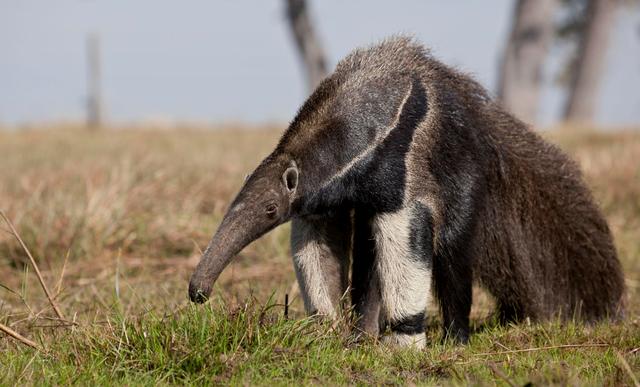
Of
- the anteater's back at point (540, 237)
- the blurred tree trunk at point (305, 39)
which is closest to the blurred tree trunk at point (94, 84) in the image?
the blurred tree trunk at point (305, 39)

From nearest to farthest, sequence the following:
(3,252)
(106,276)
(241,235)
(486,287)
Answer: (241,235), (486,287), (106,276), (3,252)

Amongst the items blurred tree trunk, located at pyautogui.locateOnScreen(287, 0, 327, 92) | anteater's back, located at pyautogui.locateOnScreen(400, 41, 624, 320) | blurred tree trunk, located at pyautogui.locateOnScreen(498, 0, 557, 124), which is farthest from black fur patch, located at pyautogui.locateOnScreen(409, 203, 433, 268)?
blurred tree trunk, located at pyautogui.locateOnScreen(287, 0, 327, 92)

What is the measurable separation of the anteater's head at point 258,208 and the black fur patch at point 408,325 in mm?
745

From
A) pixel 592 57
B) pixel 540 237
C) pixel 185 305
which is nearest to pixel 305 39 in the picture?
pixel 592 57

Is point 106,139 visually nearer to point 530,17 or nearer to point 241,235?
point 530,17

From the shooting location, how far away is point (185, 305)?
16.2ft

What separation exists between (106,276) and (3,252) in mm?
1039

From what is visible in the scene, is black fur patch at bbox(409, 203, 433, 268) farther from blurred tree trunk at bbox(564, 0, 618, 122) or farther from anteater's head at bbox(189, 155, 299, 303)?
blurred tree trunk at bbox(564, 0, 618, 122)

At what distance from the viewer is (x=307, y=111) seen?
421 centimetres

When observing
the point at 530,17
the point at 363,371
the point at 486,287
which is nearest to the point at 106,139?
the point at 530,17

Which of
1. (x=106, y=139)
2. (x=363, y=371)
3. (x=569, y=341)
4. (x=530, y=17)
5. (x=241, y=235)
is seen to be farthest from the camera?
(x=530, y=17)

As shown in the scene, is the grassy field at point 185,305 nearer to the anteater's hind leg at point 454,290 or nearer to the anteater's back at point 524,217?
the anteater's hind leg at point 454,290

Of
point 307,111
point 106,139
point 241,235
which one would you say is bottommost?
point 106,139

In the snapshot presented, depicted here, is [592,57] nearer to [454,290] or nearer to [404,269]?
[454,290]
